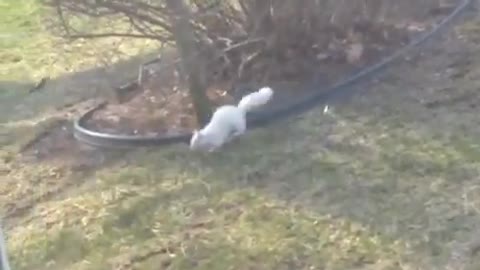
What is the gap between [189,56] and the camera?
4.83 meters

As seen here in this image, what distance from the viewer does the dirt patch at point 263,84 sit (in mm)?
5109

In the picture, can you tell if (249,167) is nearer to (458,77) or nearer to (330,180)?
(330,180)

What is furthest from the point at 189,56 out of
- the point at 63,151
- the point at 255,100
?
the point at 63,151

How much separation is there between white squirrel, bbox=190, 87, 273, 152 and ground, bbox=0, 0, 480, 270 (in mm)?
44

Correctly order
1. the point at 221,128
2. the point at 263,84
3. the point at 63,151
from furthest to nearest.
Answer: the point at 263,84 → the point at 63,151 → the point at 221,128

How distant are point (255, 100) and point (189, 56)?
34 centimetres

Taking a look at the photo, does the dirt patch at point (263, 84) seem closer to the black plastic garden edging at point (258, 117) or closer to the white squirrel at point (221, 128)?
the black plastic garden edging at point (258, 117)

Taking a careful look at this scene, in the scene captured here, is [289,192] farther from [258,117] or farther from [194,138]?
[258,117]

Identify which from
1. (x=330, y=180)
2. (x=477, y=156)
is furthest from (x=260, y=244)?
(x=477, y=156)

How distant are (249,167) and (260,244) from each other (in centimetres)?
63

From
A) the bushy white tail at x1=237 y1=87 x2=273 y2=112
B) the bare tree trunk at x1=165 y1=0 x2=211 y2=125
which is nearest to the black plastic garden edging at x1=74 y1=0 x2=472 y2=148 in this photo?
the bushy white tail at x1=237 y1=87 x2=273 y2=112

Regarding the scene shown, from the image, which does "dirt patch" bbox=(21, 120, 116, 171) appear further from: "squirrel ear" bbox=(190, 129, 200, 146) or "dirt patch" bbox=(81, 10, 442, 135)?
"squirrel ear" bbox=(190, 129, 200, 146)

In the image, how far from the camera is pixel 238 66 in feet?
17.7

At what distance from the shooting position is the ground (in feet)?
12.4
